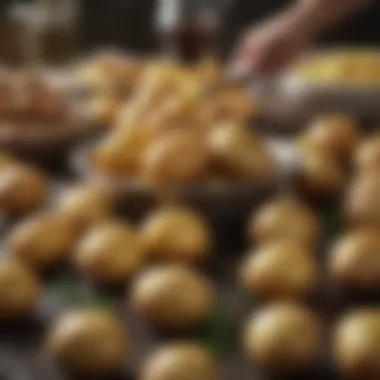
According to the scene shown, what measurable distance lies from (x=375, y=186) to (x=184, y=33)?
663mm

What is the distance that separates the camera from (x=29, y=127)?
923mm

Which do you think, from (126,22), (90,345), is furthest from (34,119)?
(126,22)

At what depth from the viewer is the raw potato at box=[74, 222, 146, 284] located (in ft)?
2.04

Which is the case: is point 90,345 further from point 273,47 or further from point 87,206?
point 273,47

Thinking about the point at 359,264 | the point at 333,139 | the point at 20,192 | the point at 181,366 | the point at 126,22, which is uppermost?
the point at 126,22

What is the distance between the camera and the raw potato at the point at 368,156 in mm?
800

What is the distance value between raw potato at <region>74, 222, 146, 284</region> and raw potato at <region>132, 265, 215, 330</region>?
4 centimetres

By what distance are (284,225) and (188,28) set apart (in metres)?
0.69

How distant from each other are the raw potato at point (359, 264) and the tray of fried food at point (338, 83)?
1.48 ft

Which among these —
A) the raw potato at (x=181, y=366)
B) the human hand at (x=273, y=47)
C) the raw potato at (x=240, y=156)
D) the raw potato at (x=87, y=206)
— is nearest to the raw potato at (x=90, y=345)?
the raw potato at (x=181, y=366)

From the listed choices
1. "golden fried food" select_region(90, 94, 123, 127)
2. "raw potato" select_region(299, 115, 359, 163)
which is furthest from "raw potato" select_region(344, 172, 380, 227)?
"golden fried food" select_region(90, 94, 123, 127)

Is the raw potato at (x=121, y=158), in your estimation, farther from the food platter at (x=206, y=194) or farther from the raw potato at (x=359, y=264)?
the raw potato at (x=359, y=264)

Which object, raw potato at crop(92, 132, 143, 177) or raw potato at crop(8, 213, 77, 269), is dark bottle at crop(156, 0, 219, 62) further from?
raw potato at crop(8, 213, 77, 269)

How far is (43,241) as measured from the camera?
64cm
